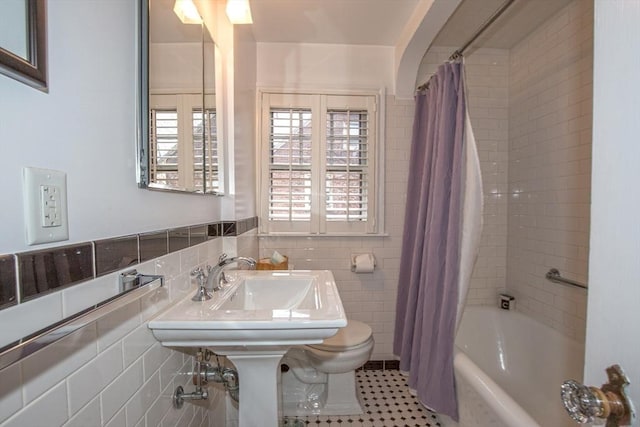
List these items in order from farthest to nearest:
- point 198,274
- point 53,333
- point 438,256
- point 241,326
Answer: point 438,256, point 198,274, point 241,326, point 53,333

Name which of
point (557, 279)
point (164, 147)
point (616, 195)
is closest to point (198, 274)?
point (164, 147)

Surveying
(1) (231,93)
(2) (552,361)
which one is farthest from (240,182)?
(2) (552,361)

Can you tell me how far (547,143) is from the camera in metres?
1.79

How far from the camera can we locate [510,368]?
71.3 inches

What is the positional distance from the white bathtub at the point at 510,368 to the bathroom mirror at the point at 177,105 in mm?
1439

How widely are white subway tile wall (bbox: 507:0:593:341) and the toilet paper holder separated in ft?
3.54

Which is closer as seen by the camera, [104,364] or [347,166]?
Result: [104,364]

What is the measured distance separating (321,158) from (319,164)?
0.16 feet

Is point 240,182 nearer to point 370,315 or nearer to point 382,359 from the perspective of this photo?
point 370,315

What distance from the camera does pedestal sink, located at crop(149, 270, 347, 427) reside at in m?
0.79

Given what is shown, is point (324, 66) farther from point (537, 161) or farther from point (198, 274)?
point (198, 274)

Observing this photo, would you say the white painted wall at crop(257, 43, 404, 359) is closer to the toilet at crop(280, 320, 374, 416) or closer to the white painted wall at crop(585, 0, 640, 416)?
the toilet at crop(280, 320, 374, 416)

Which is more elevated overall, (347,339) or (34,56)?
(34,56)

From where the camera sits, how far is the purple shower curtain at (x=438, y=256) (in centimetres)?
136
